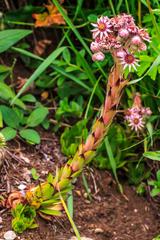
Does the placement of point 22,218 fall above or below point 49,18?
below

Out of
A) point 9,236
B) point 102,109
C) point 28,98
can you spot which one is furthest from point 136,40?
point 28,98

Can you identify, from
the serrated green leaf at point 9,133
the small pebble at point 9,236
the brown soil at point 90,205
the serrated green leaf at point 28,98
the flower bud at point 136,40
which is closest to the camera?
the flower bud at point 136,40

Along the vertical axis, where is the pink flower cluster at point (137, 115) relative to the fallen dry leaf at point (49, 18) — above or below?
below

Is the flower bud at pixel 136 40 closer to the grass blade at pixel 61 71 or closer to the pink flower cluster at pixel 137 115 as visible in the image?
the pink flower cluster at pixel 137 115

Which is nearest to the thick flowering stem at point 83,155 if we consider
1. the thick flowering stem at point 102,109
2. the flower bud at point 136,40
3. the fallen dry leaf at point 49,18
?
the thick flowering stem at point 102,109

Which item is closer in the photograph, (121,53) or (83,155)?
(121,53)

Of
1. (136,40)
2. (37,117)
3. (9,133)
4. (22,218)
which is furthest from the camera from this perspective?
(37,117)

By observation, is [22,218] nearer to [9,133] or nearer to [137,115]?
[9,133]
